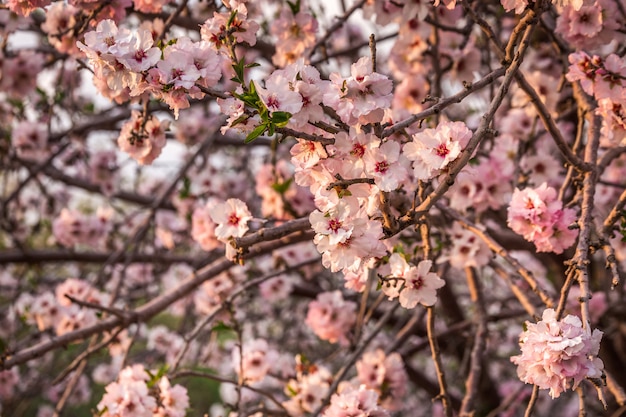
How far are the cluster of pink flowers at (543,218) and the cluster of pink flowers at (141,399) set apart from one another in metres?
1.10

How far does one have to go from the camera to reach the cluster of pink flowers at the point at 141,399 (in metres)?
1.86

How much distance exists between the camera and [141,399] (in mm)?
1896

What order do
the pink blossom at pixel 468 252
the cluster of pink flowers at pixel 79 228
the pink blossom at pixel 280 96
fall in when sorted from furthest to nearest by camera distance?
the cluster of pink flowers at pixel 79 228 → the pink blossom at pixel 468 252 → the pink blossom at pixel 280 96

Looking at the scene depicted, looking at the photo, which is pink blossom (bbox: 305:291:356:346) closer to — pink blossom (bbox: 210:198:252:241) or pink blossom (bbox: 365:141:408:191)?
pink blossom (bbox: 210:198:252:241)

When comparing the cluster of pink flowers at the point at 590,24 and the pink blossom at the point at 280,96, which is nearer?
the pink blossom at the point at 280,96

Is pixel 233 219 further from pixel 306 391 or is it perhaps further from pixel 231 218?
pixel 306 391

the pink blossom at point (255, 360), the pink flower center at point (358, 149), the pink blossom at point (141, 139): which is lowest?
the pink flower center at point (358, 149)

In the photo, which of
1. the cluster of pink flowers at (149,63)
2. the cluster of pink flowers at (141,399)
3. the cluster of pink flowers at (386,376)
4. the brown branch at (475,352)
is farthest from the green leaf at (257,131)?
the cluster of pink flowers at (386,376)

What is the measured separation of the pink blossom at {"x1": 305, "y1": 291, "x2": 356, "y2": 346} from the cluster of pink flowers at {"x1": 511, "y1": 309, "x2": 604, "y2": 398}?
1.61 meters

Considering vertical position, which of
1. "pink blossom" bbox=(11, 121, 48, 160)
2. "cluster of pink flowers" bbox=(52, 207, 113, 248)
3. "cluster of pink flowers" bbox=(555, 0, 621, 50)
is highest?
"pink blossom" bbox=(11, 121, 48, 160)

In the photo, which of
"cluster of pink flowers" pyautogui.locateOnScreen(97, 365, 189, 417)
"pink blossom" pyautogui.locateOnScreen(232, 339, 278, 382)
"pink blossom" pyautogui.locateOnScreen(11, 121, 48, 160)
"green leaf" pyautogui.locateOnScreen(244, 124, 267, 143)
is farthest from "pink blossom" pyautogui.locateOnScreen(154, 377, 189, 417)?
"pink blossom" pyautogui.locateOnScreen(11, 121, 48, 160)

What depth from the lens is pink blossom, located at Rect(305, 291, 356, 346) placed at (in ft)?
9.44

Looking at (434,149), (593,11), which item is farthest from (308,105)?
(593,11)

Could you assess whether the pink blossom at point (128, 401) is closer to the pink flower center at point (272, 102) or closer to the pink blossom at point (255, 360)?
the pink blossom at point (255, 360)
